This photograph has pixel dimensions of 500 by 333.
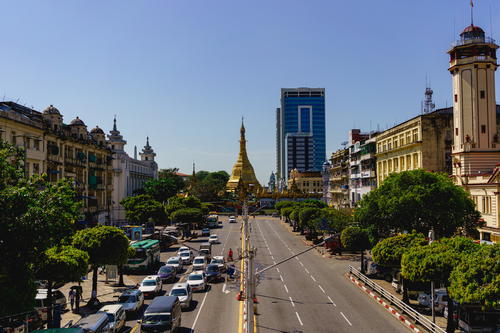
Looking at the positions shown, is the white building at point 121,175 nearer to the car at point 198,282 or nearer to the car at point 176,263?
the car at point 176,263

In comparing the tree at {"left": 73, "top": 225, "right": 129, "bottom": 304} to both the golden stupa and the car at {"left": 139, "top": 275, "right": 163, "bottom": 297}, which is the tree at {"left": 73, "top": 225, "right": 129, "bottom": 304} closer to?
the car at {"left": 139, "top": 275, "right": 163, "bottom": 297}

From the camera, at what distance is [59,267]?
82.4 feet

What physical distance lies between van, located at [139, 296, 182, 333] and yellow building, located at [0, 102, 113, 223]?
89.5ft

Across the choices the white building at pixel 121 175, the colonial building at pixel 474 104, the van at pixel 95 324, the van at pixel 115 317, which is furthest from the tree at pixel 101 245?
the white building at pixel 121 175

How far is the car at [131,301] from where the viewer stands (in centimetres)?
2725

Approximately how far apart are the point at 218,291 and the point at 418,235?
1505 centimetres

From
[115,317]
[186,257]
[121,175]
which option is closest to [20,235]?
[115,317]

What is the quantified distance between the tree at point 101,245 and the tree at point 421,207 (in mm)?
21544

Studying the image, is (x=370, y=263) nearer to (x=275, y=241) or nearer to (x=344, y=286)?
(x=344, y=286)

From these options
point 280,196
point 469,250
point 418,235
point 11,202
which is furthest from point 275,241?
point 280,196

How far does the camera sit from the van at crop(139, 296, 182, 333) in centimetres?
2170

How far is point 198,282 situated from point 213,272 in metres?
4.11

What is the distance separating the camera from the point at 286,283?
125ft

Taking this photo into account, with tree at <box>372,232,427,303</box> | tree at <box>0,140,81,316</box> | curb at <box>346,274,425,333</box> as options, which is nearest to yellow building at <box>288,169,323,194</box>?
curb at <box>346,274,425,333</box>
